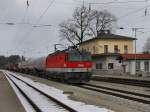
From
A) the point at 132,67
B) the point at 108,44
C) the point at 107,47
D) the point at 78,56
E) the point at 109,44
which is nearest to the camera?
the point at 78,56

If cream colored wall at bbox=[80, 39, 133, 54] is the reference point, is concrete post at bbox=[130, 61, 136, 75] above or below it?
below

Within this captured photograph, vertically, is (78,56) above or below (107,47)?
below

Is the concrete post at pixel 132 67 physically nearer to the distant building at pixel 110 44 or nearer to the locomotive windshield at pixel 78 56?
the distant building at pixel 110 44

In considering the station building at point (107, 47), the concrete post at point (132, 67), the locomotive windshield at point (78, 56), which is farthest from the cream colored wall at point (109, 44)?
the locomotive windshield at point (78, 56)

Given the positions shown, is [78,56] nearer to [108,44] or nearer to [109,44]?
[108,44]

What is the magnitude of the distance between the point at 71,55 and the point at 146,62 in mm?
33082

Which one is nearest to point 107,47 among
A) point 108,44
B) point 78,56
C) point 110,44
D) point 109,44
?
point 108,44

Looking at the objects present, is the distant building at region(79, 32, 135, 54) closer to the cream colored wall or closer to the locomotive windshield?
the cream colored wall

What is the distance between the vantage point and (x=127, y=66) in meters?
72.3

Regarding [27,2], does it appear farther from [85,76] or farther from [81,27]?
[81,27]

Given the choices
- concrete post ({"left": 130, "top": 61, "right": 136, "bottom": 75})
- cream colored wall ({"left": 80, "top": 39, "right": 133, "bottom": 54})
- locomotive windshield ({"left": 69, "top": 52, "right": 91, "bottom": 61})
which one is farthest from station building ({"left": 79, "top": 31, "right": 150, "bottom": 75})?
locomotive windshield ({"left": 69, "top": 52, "right": 91, "bottom": 61})

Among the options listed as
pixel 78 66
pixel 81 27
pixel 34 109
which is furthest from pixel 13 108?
pixel 81 27

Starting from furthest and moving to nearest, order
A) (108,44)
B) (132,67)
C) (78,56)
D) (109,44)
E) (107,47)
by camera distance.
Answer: (109,44), (108,44), (107,47), (132,67), (78,56)

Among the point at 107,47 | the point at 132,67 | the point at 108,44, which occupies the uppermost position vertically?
the point at 108,44
